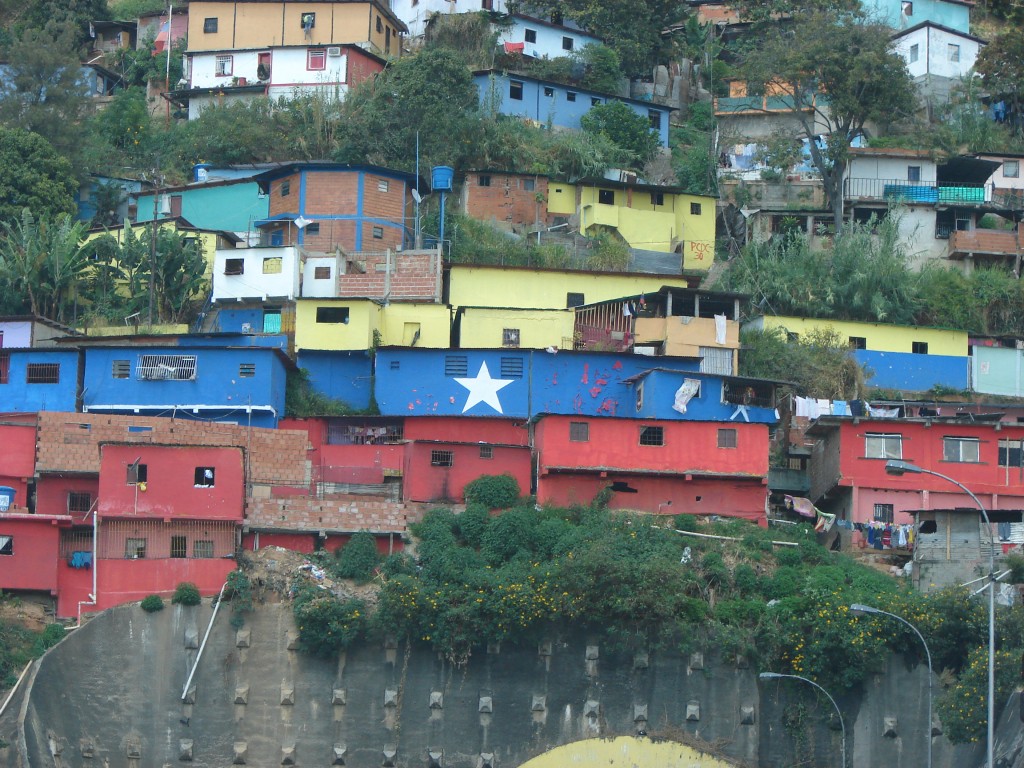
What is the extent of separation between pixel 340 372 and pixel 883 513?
62.0 feet

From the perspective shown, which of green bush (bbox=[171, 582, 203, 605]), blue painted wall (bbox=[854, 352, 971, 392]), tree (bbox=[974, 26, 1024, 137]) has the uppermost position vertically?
tree (bbox=[974, 26, 1024, 137])

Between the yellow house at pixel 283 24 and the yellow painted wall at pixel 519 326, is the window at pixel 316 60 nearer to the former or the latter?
the yellow house at pixel 283 24

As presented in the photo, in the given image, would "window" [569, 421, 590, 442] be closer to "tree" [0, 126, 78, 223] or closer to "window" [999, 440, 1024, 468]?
"window" [999, 440, 1024, 468]

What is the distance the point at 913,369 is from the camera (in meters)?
68.3

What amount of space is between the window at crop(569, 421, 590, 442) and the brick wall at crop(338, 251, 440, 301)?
11.0m

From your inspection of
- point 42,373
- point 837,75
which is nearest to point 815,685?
point 42,373

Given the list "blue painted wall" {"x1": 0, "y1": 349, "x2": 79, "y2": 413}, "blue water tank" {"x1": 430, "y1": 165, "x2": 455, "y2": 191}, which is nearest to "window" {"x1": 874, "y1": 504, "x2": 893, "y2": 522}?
"blue water tank" {"x1": 430, "y1": 165, "x2": 455, "y2": 191}

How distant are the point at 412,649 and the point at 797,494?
1680cm

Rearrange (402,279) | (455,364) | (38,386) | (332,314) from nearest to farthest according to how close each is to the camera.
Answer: (38,386) → (455,364) → (332,314) → (402,279)

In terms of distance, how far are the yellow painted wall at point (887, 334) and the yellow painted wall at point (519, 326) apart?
8.39 m

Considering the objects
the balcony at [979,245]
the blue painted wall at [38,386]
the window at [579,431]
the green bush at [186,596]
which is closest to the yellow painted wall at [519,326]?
the window at [579,431]

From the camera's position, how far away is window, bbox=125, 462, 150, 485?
53.9m

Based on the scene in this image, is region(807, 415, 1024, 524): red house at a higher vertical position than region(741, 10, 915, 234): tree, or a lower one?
lower

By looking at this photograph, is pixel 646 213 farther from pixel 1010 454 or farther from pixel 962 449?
pixel 1010 454
